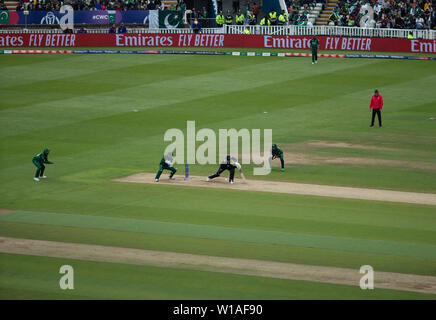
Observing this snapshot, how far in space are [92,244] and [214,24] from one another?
56989 millimetres

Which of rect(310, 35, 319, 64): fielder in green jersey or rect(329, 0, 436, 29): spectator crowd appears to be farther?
rect(329, 0, 436, 29): spectator crowd

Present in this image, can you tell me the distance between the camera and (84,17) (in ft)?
246

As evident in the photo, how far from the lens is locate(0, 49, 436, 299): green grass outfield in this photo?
20469mm

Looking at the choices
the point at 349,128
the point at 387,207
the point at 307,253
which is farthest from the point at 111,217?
the point at 349,128

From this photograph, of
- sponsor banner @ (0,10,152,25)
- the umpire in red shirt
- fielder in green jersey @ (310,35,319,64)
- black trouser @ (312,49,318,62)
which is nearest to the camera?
the umpire in red shirt

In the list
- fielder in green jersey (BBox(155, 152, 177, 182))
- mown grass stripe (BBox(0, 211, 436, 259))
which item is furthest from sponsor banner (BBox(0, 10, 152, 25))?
mown grass stripe (BBox(0, 211, 436, 259))

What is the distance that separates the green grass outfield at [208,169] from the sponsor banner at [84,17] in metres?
11.0

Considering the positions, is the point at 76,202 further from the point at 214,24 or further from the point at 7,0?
the point at 7,0

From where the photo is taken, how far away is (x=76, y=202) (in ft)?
92.4

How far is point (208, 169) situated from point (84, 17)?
45331 mm

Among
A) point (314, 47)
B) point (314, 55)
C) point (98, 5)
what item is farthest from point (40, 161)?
point (98, 5)

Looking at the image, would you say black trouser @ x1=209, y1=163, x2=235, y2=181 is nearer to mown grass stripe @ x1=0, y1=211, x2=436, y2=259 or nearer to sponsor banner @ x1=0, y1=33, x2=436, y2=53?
mown grass stripe @ x1=0, y1=211, x2=436, y2=259

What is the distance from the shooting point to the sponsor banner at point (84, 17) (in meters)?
74.0

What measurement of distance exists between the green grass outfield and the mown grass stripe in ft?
0.20
